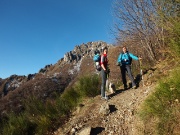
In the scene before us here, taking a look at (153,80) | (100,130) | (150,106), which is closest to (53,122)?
(100,130)

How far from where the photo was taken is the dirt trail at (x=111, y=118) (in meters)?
5.97

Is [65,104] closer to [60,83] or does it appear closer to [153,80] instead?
[153,80]

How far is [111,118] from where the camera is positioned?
6.76 metres

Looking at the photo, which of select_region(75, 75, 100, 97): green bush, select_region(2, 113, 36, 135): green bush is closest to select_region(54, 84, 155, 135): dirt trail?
select_region(75, 75, 100, 97): green bush

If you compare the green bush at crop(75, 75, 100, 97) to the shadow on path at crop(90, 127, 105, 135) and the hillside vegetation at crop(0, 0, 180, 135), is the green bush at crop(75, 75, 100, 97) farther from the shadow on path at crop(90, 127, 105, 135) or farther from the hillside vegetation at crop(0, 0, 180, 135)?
the shadow on path at crop(90, 127, 105, 135)

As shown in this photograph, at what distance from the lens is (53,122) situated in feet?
26.6

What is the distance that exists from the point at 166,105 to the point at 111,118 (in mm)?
2664

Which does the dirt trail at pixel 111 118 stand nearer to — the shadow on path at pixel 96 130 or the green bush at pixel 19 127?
the shadow on path at pixel 96 130

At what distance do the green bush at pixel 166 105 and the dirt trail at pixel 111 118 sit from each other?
3.27 ft

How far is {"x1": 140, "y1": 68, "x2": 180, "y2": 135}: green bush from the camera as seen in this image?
4.05 meters

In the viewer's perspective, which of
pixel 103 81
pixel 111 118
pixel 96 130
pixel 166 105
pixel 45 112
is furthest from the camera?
pixel 103 81

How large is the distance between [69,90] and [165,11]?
19.5 feet

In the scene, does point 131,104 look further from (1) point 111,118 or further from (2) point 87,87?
(2) point 87,87

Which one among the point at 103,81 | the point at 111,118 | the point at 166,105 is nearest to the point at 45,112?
the point at 103,81
